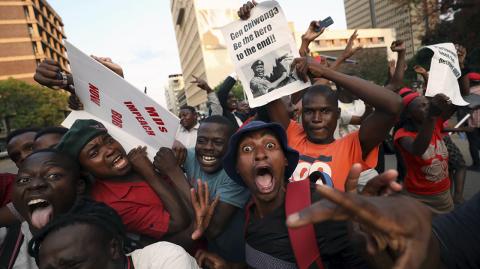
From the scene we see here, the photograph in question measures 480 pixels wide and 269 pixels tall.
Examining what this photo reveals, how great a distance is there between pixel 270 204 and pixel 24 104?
38.8 metres

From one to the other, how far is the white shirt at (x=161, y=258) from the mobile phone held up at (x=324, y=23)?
75.6 inches

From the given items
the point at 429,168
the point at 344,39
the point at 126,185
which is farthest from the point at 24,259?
the point at 344,39

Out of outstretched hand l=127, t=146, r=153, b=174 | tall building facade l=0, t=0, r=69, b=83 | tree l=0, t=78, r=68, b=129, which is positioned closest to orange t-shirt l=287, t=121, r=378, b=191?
outstretched hand l=127, t=146, r=153, b=174

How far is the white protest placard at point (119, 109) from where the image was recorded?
1.74 m

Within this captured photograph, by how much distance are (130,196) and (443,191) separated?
2.84 meters

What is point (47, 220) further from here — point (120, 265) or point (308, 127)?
point (308, 127)

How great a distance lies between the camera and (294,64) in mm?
2268

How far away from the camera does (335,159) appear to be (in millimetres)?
2062

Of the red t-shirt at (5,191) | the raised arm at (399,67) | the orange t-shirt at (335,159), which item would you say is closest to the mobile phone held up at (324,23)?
the orange t-shirt at (335,159)

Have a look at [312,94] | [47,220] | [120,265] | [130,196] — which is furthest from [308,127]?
[47,220]

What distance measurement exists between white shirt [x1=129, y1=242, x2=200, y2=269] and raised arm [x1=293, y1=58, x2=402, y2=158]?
1.39m

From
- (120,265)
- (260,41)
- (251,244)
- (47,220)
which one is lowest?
(251,244)

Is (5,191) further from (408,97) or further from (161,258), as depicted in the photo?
(408,97)

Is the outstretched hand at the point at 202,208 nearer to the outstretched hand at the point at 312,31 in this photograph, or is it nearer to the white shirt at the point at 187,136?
the outstretched hand at the point at 312,31
